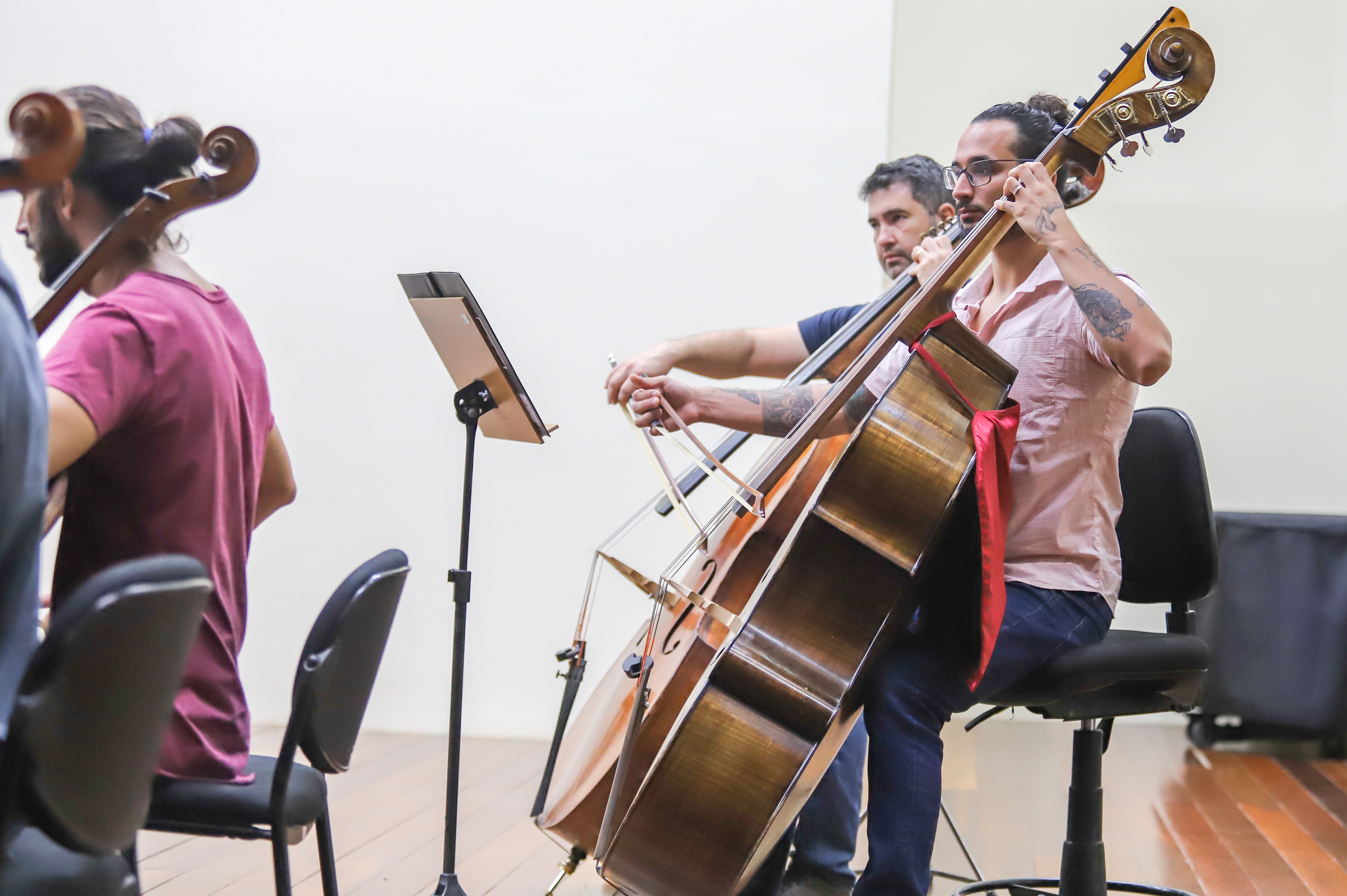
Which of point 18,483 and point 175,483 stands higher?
point 18,483

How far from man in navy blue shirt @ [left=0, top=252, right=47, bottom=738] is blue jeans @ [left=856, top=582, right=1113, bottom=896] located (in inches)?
38.7

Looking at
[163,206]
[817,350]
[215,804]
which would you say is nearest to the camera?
[215,804]

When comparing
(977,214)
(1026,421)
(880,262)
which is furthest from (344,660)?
(880,262)

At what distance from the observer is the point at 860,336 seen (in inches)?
79.0

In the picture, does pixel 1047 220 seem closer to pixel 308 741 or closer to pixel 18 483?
pixel 308 741

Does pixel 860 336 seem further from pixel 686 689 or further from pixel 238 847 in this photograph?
pixel 238 847

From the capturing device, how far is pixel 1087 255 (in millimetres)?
1549

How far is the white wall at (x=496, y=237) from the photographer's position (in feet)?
11.0

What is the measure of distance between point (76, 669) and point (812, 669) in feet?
2.78

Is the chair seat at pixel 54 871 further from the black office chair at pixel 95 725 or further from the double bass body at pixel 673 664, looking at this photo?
the double bass body at pixel 673 664

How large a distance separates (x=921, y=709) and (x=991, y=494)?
30cm

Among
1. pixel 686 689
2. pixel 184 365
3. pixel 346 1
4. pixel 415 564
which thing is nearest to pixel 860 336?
pixel 686 689

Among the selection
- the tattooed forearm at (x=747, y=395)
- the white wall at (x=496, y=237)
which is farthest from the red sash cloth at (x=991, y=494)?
the white wall at (x=496, y=237)

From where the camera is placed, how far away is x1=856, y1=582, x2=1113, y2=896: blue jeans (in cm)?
145
